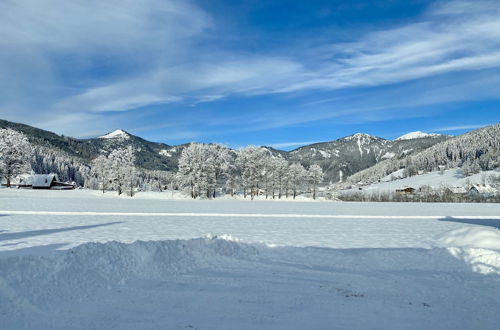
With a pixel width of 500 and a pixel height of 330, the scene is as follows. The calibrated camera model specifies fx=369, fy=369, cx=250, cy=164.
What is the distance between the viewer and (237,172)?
75.2 metres

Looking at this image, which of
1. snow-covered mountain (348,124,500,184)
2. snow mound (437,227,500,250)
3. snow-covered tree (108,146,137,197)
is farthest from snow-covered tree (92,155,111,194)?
snow-covered mountain (348,124,500,184)

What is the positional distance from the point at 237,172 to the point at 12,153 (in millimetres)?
39509

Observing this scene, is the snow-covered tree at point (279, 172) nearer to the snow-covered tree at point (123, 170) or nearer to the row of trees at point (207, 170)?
the row of trees at point (207, 170)

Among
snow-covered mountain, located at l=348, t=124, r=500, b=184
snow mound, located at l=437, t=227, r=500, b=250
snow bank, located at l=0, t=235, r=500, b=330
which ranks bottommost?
snow bank, located at l=0, t=235, r=500, b=330

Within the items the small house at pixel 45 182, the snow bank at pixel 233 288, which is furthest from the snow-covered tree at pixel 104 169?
the snow bank at pixel 233 288

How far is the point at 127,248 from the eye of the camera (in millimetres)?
10086

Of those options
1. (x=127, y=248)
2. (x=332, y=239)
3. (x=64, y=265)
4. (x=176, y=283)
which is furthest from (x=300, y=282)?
(x=332, y=239)

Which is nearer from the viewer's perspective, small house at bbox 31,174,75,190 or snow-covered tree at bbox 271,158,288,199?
snow-covered tree at bbox 271,158,288,199

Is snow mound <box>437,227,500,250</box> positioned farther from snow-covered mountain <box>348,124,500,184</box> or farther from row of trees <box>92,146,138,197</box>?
snow-covered mountain <box>348,124,500,184</box>

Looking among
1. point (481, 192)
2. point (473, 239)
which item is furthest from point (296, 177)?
point (473, 239)

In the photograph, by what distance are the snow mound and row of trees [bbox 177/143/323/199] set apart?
53.1 meters

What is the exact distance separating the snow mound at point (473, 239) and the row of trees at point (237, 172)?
174 ft

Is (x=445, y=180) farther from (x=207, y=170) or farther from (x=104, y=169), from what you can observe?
(x=104, y=169)

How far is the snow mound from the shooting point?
44.0ft
